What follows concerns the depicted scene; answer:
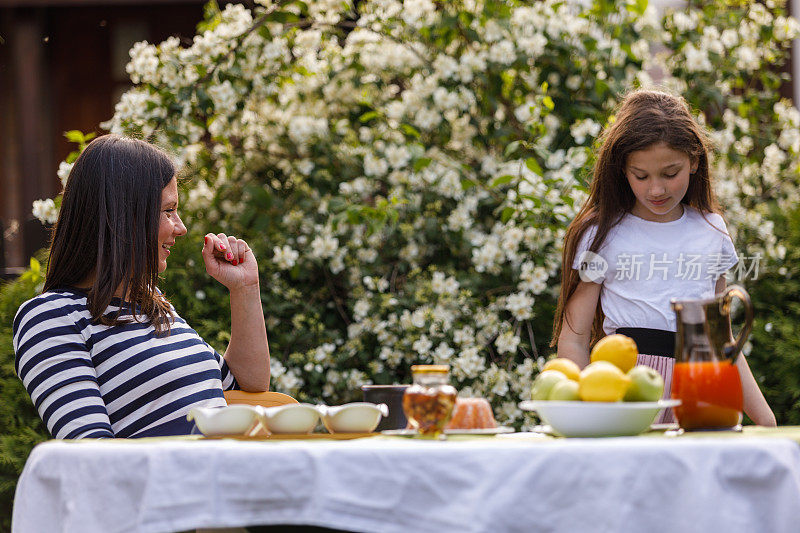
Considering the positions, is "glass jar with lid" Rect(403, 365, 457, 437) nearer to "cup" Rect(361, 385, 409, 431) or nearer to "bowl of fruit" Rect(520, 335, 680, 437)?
"bowl of fruit" Rect(520, 335, 680, 437)

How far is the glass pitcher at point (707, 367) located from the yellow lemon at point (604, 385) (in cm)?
15

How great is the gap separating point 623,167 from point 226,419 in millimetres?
1255

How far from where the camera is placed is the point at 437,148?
434cm

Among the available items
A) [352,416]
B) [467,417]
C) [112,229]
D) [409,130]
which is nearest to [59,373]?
[112,229]

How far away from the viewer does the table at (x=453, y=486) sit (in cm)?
117

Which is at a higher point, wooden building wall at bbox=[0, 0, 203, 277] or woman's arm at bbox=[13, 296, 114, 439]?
wooden building wall at bbox=[0, 0, 203, 277]

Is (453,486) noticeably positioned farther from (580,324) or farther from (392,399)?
(580,324)

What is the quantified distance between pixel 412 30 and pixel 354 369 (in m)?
1.62

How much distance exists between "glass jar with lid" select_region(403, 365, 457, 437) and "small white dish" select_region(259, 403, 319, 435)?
0.60 ft

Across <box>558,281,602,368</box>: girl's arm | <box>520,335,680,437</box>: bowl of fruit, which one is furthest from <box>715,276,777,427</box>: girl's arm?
<box>520,335,680,437</box>: bowl of fruit

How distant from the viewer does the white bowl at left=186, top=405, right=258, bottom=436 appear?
1.52 meters

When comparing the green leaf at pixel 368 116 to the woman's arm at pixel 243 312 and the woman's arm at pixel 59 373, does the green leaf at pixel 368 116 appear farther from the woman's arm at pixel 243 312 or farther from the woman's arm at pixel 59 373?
the woman's arm at pixel 59 373

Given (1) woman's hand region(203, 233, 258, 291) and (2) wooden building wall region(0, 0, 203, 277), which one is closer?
(1) woman's hand region(203, 233, 258, 291)

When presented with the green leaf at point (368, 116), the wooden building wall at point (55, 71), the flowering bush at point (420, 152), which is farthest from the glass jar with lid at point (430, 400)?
the wooden building wall at point (55, 71)
